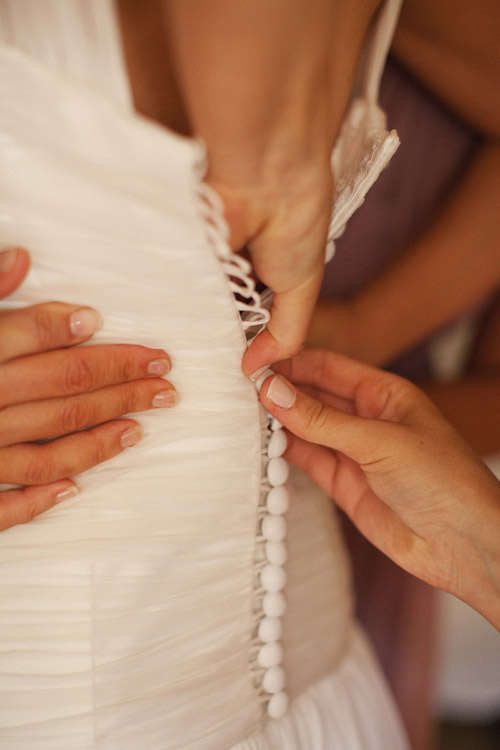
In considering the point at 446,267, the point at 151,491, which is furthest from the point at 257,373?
the point at 446,267

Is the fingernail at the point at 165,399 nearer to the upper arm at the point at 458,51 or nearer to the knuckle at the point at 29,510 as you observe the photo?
the knuckle at the point at 29,510

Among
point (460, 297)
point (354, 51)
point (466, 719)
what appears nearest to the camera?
point (354, 51)

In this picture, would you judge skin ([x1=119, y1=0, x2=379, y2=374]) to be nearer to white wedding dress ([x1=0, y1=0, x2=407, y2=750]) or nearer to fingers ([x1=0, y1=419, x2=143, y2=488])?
white wedding dress ([x1=0, y1=0, x2=407, y2=750])

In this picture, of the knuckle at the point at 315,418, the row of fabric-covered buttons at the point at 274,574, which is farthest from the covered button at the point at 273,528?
the knuckle at the point at 315,418

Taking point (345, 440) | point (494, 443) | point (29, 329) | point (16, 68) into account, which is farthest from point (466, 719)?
point (16, 68)

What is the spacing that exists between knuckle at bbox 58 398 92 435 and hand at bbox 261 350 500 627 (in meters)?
0.17

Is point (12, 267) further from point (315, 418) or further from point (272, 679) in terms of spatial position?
point (272, 679)

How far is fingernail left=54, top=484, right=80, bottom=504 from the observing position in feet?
1.63

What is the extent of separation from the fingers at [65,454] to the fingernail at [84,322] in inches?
3.7

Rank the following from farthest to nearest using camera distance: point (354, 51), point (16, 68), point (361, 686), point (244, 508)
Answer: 1. point (361, 686)
2. point (244, 508)
3. point (354, 51)
4. point (16, 68)

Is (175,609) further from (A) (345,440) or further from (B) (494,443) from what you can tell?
(B) (494,443)

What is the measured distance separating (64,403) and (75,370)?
37mm

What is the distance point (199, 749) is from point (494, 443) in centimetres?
77

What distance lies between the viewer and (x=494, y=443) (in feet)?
3.43
